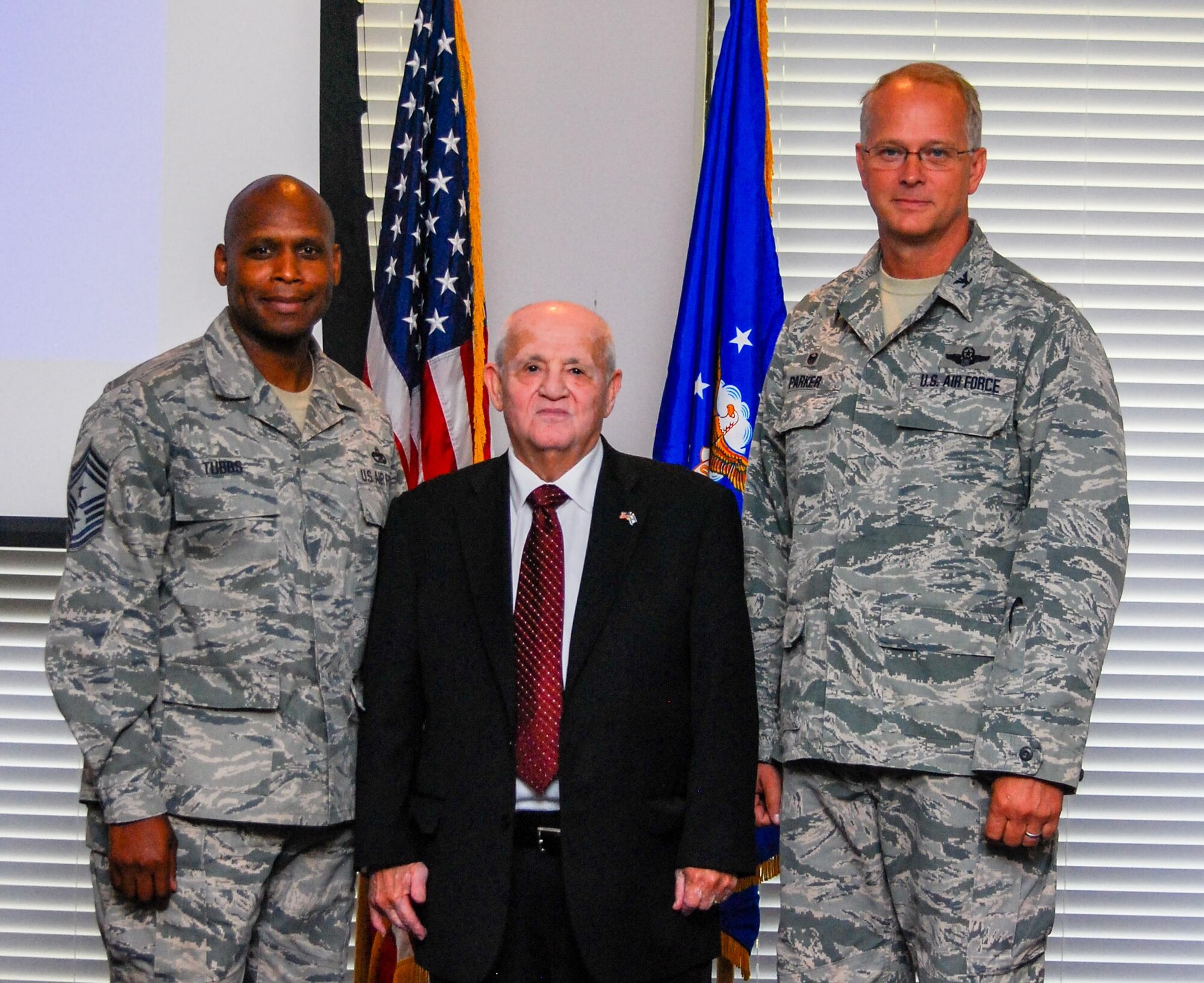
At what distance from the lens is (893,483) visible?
2.06m

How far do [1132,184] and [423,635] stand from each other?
7.98 ft

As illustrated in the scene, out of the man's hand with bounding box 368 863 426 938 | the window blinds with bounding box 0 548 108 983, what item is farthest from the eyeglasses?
the window blinds with bounding box 0 548 108 983

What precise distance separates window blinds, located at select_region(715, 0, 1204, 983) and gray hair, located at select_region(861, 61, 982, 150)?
125 cm

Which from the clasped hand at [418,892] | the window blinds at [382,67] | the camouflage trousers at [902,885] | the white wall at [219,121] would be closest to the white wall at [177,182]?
the white wall at [219,121]

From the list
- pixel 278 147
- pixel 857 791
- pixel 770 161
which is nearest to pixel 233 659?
pixel 857 791

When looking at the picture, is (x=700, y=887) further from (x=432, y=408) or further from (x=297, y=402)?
(x=432, y=408)

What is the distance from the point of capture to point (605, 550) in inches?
77.8

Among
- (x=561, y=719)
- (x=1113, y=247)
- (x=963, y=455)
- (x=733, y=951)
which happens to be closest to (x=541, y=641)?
(x=561, y=719)

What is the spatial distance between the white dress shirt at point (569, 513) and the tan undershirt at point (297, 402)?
0.37 meters

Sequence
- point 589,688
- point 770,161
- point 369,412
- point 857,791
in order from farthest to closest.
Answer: point 770,161
point 369,412
point 857,791
point 589,688

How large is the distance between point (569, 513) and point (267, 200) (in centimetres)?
74

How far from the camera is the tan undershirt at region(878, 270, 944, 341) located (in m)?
2.16

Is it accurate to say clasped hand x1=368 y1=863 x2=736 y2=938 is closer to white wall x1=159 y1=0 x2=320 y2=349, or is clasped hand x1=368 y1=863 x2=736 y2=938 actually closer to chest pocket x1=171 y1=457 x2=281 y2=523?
chest pocket x1=171 y1=457 x2=281 y2=523

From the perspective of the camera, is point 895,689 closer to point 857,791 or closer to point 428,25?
point 857,791
